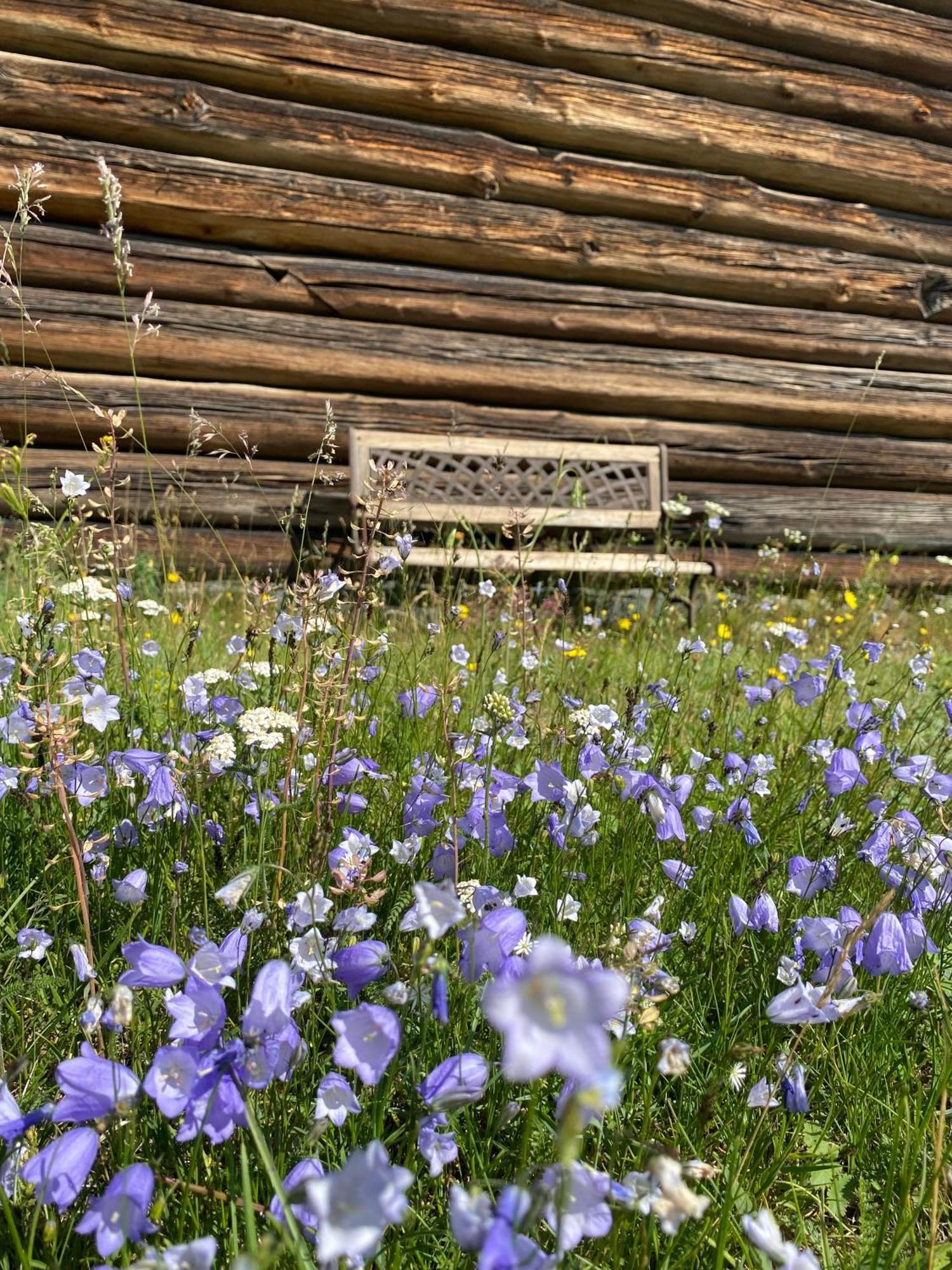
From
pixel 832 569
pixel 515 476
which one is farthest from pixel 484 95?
pixel 832 569

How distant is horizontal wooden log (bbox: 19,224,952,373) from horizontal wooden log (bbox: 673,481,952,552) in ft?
2.63

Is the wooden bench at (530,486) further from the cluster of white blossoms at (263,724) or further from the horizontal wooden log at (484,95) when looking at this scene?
the cluster of white blossoms at (263,724)

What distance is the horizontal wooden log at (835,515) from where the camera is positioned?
5.92 metres

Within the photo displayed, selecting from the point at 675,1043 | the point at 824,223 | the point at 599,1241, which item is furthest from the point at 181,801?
the point at 824,223

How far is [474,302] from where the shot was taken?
514cm

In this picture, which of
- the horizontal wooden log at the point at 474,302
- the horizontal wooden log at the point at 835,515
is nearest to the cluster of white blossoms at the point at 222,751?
the horizontal wooden log at the point at 474,302

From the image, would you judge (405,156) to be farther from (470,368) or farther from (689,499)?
(689,499)

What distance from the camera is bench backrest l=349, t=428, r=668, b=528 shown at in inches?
194

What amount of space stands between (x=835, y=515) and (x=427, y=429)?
8.94ft

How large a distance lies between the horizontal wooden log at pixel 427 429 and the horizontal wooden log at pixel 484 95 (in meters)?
1.38

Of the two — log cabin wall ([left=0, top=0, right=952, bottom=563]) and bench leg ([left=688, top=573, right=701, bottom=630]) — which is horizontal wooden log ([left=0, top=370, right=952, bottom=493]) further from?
bench leg ([left=688, top=573, right=701, bottom=630])

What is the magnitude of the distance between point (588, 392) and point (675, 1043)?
499cm

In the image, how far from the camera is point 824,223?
577cm

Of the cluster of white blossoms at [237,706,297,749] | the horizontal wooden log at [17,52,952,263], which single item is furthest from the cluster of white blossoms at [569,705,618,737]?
the horizontal wooden log at [17,52,952,263]
